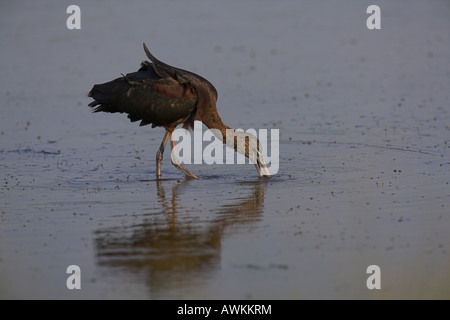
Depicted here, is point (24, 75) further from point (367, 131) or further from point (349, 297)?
point (349, 297)

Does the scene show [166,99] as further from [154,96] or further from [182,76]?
[182,76]

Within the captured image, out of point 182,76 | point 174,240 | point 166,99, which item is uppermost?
point 182,76

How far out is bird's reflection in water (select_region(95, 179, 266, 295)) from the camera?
7.16 metres

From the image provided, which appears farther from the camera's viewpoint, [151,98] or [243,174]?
[243,174]

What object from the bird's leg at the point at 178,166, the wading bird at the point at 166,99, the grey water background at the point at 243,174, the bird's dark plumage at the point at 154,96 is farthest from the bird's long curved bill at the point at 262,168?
the bird's dark plumage at the point at 154,96

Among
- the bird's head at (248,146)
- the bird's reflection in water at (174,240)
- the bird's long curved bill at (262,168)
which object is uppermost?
the bird's head at (248,146)

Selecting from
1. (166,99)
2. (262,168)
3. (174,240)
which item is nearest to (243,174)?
(262,168)

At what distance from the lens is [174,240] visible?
806cm

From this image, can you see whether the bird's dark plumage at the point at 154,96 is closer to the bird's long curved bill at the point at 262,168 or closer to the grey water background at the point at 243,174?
the grey water background at the point at 243,174

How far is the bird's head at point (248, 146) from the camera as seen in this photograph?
10719 millimetres

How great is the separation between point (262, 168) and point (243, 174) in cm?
35

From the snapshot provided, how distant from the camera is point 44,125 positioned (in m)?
14.1

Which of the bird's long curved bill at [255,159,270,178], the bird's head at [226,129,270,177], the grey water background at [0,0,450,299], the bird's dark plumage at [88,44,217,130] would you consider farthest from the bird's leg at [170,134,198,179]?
the bird's long curved bill at [255,159,270,178]

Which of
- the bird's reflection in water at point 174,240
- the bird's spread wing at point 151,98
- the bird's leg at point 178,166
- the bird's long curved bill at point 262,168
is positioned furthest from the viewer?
the bird's leg at point 178,166
